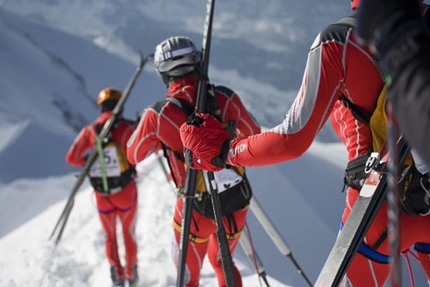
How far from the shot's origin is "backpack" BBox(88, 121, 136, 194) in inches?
192

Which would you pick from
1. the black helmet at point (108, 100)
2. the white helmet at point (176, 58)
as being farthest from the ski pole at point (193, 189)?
the black helmet at point (108, 100)

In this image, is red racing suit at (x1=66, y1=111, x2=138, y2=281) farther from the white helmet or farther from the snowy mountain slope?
the snowy mountain slope

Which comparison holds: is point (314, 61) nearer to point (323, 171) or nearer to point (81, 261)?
point (81, 261)

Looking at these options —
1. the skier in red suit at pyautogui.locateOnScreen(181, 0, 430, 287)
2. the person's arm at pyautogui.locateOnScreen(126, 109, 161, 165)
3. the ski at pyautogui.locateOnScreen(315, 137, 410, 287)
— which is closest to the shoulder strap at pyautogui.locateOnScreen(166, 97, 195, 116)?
the person's arm at pyautogui.locateOnScreen(126, 109, 161, 165)

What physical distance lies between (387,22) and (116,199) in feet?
13.8

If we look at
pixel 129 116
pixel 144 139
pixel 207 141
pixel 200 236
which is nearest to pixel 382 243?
pixel 207 141

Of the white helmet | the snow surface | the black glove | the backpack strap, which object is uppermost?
the black glove

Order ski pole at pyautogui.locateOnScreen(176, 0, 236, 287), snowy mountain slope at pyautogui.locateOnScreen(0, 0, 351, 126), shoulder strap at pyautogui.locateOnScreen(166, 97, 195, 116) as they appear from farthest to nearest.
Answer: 1. snowy mountain slope at pyautogui.locateOnScreen(0, 0, 351, 126)
2. shoulder strap at pyautogui.locateOnScreen(166, 97, 195, 116)
3. ski pole at pyautogui.locateOnScreen(176, 0, 236, 287)

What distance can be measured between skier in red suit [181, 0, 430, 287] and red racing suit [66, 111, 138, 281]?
287 centimetres

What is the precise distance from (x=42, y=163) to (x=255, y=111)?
11617mm

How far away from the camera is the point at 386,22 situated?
110cm

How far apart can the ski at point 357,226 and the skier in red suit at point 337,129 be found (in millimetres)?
184

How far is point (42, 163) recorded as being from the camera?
1315 cm

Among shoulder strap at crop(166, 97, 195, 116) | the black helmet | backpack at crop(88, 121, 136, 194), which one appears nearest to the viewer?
shoulder strap at crop(166, 97, 195, 116)
